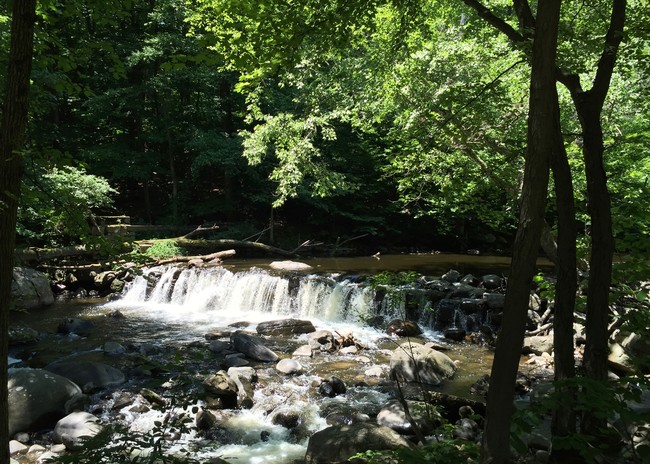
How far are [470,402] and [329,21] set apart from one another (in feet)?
16.8

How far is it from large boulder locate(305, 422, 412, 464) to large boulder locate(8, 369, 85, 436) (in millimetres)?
3448

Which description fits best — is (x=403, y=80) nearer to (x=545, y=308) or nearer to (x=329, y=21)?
(x=329, y=21)

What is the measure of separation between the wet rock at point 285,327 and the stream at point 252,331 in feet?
1.06

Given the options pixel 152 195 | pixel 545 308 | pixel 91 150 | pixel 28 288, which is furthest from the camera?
pixel 152 195

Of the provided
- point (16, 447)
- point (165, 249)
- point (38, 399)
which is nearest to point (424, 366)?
point (38, 399)

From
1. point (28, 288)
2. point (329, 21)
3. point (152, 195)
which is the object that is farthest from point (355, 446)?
point (152, 195)

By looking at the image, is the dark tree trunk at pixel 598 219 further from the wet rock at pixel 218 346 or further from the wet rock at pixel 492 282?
the wet rock at pixel 492 282

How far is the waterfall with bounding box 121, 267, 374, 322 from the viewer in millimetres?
12125

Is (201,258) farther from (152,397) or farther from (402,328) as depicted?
(152,397)

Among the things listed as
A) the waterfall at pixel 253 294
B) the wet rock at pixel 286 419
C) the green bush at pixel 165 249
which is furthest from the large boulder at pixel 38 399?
the green bush at pixel 165 249

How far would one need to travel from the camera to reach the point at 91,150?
20.3m

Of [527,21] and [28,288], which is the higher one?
[527,21]

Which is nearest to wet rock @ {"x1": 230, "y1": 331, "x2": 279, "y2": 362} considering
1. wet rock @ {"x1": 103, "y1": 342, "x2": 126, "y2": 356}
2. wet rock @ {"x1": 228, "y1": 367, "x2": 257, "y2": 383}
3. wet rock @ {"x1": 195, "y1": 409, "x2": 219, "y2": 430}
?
wet rock @ {"x1": 228, "y1": 367, "x2": 257, "y2": 383}

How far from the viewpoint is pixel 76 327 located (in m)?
10.6
